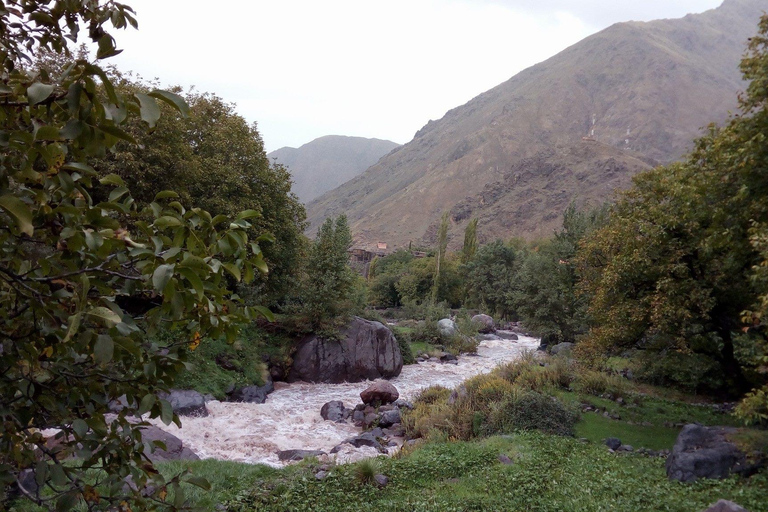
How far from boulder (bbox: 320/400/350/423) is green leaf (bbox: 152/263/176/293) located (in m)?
14.9

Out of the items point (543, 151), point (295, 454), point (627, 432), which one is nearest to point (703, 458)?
point (627, 432)

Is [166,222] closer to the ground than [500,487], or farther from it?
farther from it

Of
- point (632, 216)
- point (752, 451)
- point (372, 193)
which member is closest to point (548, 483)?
point (752, 451)

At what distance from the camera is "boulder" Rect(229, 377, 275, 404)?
16.8 meters

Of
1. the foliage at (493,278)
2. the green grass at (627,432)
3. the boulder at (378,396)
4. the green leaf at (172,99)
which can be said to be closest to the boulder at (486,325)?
the foliage at (493,278)

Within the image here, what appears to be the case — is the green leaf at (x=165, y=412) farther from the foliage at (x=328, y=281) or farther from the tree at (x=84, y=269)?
the foliage at (x=328, y=281)

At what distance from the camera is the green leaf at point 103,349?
4.56ft

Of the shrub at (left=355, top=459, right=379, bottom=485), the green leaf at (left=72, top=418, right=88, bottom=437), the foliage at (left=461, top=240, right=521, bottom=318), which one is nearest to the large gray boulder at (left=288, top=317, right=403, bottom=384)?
the shrub at (left=355, top=459, right=379, bottom=485)

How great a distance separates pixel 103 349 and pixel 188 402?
14338mm

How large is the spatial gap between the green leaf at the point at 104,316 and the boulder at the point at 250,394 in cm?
1633

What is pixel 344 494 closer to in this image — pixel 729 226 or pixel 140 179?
pixel 729 226

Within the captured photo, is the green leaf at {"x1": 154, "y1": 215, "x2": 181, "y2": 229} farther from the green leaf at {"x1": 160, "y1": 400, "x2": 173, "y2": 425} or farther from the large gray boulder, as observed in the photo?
the large gray boulder

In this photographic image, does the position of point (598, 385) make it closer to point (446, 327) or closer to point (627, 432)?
point (627, 432)

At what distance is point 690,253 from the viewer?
450 inches
